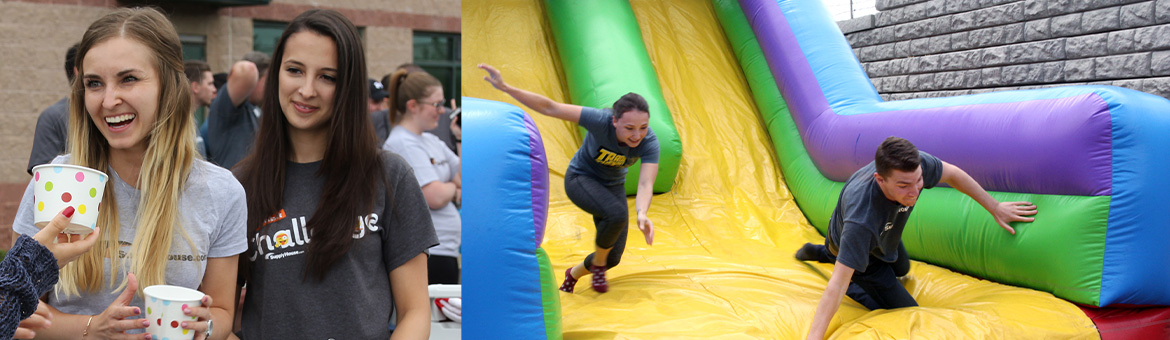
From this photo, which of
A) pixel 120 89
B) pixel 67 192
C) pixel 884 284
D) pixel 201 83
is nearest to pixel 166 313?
pixel 67 192

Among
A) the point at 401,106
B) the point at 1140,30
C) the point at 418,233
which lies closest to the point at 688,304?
the point at 401,106

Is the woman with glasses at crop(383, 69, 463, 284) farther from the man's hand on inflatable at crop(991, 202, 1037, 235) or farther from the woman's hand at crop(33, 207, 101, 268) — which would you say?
the man's hand on inflatable at crop(991, 202, 1037, 235)

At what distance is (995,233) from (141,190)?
91.3 inches

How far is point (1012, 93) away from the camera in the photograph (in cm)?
254

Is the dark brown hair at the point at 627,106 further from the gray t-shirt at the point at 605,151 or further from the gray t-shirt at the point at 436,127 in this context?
the gray t-shirt at the point at 436,127

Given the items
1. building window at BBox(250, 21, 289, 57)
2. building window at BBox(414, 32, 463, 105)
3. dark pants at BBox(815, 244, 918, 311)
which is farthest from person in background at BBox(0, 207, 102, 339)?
building window at BBox(250, 21, 289, 57)

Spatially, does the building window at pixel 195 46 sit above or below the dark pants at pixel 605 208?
above

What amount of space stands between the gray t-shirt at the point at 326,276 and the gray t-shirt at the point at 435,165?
117cm

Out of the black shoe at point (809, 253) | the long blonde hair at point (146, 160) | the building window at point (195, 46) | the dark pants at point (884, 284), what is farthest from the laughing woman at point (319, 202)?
the building window at point (195, 46)

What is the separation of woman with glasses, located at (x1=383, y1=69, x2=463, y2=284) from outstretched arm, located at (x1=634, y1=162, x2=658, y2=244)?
498mm

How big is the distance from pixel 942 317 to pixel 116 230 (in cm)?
191

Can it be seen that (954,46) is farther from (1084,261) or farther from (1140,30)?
(1084,261)

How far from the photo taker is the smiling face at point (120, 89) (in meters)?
0.91

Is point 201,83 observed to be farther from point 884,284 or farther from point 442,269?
point 884,284
